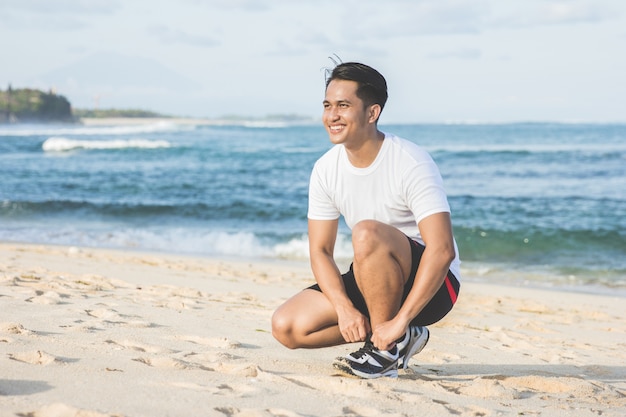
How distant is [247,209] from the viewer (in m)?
14.2

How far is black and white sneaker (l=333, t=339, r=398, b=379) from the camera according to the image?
10.2ft

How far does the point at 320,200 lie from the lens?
10.9ft

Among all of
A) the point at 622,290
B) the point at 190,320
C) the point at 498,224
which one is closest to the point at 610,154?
the point at 498,224

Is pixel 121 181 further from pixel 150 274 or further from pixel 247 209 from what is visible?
pixel 150 274

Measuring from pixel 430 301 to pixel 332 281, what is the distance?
17.5 inches

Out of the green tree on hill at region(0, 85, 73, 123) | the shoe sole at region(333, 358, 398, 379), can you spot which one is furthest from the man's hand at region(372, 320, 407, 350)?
the green tree on hill at region(0, 85, 73, 123)

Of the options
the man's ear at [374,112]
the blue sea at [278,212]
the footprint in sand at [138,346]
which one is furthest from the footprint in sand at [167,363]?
the blue sea at [278,212]

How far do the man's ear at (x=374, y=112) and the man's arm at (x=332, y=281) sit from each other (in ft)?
1.64

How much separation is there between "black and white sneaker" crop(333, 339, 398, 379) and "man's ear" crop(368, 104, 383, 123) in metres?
0.98

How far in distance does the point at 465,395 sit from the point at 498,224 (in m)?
9.57

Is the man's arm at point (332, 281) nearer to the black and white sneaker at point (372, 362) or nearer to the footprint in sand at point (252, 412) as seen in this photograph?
the black and white sneaker at point (372, 362)

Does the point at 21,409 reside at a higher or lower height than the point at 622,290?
higher

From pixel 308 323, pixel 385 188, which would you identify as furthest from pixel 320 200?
pixel 308 323

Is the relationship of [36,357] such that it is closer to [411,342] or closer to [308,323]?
[308,323]
